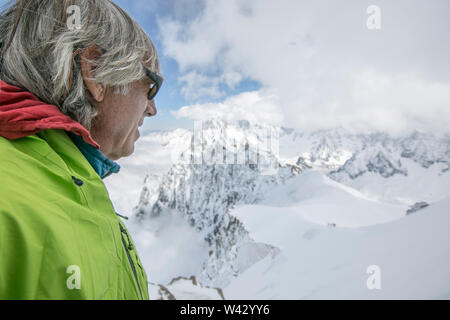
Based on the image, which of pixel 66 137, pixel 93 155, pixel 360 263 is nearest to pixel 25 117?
pixel 66 137

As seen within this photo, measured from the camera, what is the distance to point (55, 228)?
813 millimetres

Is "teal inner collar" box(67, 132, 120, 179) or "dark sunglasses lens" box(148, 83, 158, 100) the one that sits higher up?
"dark sunglasses lens" box(148, 83, 158, 100)

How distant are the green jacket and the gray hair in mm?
314

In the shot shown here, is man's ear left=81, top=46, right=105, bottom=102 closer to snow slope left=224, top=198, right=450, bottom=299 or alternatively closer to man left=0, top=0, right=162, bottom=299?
man left=0, top=0, right=162, bottom=299

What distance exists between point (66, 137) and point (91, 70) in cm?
51

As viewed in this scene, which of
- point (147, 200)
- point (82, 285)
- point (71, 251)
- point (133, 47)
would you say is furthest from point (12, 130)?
point (147, 200)

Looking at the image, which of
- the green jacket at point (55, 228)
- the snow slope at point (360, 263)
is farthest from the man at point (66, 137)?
the snow slope at point (360, 263)

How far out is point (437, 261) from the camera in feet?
19.6

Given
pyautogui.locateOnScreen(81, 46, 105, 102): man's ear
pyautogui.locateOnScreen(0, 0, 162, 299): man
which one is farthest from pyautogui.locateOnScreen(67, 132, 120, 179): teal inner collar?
pyautogui.locateOnScreen(81, 46, 105, 102): man's ear

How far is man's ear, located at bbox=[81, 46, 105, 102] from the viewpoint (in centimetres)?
142

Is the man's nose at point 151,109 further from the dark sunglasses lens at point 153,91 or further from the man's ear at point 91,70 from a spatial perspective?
the man's ear at point 91,70

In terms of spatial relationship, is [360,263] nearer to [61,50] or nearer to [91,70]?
[91,70]
